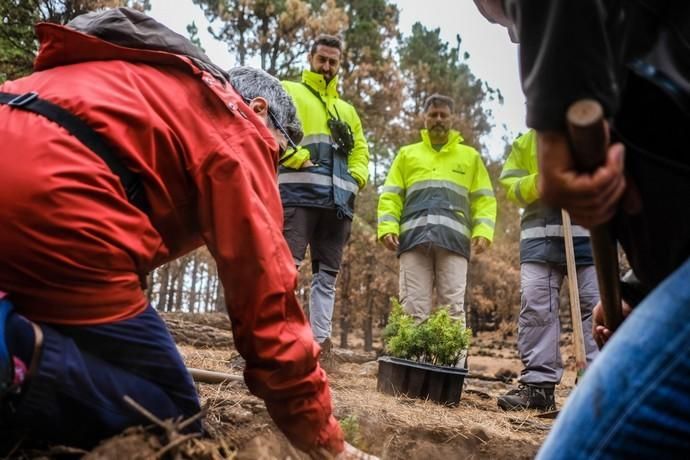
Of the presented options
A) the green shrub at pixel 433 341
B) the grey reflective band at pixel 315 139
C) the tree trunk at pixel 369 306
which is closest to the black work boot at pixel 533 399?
the green shrub at pixel 433 341

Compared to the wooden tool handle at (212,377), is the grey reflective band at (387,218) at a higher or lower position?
higher

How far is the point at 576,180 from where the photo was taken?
0.94m

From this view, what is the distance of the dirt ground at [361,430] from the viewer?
54.0 inches

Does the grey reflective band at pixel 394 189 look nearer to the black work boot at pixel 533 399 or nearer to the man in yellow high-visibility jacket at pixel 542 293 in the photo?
the man in yellow high-visibility jacket at pixel 542 293

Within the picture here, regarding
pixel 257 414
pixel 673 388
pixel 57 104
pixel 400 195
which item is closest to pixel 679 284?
pixel 673 388

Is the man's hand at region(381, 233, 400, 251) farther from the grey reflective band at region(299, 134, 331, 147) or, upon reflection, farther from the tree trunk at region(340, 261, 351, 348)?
the tree trunk at region(340, 261, 351, 348)

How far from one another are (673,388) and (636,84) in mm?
495

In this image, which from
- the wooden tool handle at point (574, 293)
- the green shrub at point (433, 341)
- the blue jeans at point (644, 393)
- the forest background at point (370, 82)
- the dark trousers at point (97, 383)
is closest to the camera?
the blue jeans at point (644, 393)

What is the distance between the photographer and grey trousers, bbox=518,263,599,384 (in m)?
4.52

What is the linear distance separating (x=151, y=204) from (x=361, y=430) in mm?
1880

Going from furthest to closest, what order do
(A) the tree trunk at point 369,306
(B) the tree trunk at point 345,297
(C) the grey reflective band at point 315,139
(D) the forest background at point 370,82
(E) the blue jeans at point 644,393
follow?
1. (A) the tree trunk at point 369,306
2. (B) the tree trunk at point 345,297
3. (D) the forest background at point 370,82
4. (C) the grey reflective band at point 315,139
5. (E) the blue jeans at point 644,393

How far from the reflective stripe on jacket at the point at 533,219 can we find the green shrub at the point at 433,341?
0.76 m

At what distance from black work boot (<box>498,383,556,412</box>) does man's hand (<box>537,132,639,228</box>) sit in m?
3.91

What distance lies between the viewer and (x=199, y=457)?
1.42 m
